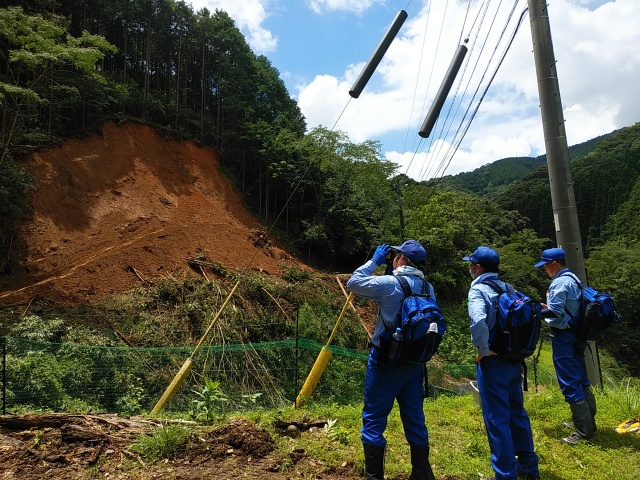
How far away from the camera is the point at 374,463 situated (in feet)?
10.2

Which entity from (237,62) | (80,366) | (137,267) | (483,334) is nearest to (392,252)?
(483,334)

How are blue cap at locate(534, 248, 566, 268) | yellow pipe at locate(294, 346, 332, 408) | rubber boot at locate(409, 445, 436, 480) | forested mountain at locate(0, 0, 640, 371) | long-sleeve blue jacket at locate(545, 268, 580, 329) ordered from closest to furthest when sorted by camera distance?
rubber boot at locate(409, 445, 436, 480)
long-sleeve blue jacket at locate(545, 268, 580, 329)
blue cap at locate(534, 248, 566, 268)
yellow pipe at locate(294, 346, 332, 408)
forested mountain at locate(0, 0, 640, 371)

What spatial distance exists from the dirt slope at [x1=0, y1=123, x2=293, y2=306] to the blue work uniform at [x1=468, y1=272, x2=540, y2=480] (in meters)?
11.1

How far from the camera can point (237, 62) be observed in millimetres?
28844

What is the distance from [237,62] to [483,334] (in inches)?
1150

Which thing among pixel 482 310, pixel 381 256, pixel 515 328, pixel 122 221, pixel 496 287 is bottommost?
pixel 515 328

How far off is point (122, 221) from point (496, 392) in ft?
55.8

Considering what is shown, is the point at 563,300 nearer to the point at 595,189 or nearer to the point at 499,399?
the point at 499,399

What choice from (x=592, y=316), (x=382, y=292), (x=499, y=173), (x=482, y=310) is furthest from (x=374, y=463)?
(x=499, y=173)

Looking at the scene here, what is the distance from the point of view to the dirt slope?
42.9 feet

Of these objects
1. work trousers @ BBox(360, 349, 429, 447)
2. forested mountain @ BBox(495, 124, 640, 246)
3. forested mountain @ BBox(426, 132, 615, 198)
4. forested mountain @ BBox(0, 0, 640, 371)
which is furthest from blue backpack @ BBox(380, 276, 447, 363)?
forested mountain @ BBox(426, 132, 615, 198)

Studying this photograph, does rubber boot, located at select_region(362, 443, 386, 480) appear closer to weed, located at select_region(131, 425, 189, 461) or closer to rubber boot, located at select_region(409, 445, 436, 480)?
rubber boot, located at select_region(409, 445, 436, 480)

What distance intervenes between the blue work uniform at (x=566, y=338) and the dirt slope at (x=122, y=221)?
→ 1076 cm

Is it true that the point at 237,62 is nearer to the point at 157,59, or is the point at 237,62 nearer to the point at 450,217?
the point at 157,59
